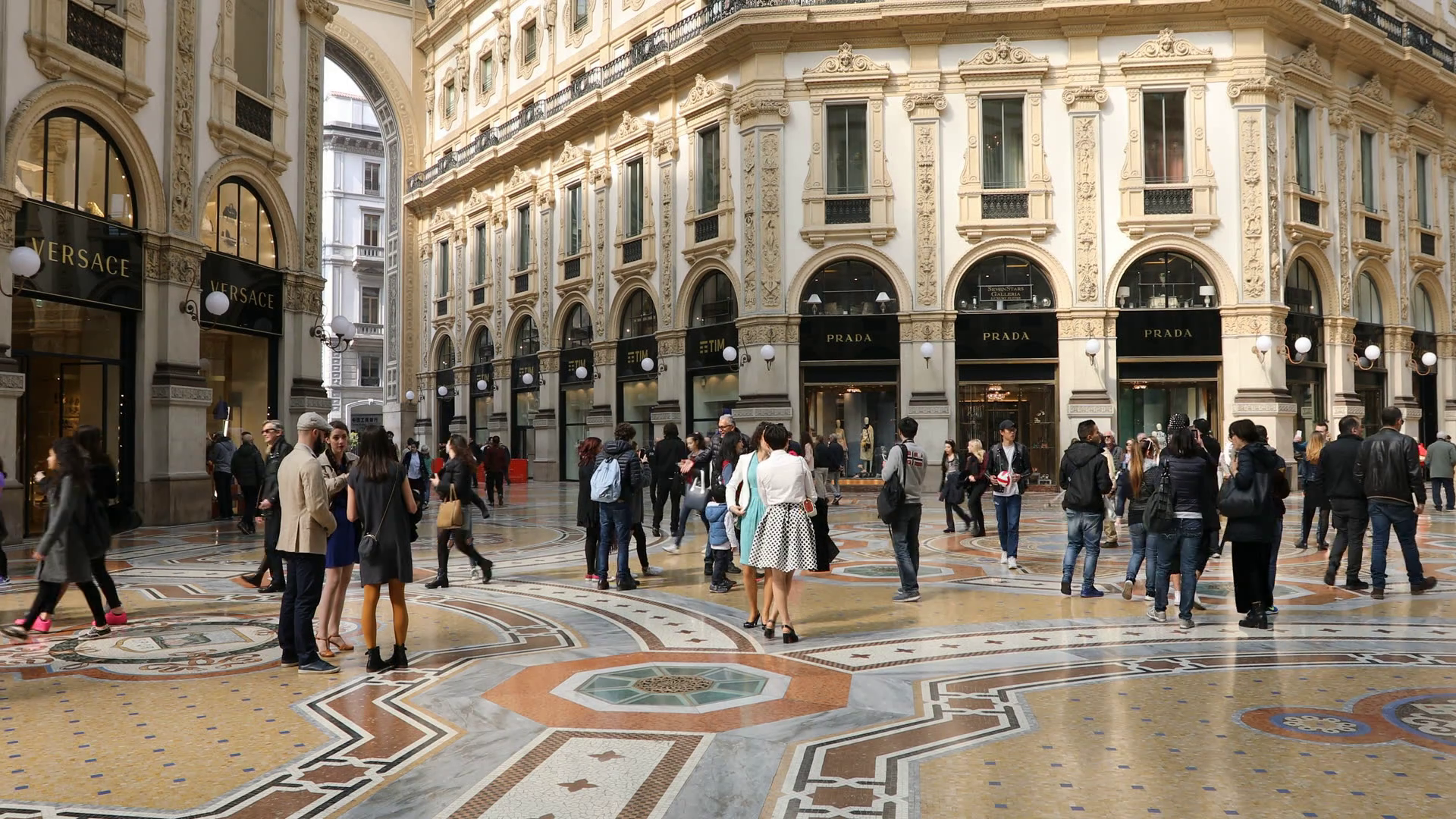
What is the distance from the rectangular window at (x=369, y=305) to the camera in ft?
177

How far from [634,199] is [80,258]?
17.3 m

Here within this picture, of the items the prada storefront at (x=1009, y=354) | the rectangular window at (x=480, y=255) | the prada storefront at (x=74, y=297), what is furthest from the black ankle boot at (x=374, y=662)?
the rectangular window at (x=480, y=255)

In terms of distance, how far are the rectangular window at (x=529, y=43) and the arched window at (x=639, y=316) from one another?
10.6m

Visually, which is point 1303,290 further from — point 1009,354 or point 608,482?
point 608,482

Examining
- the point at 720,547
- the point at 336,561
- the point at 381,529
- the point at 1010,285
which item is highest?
the point at 1010,285

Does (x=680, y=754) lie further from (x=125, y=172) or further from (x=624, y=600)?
(x=125, y=172)

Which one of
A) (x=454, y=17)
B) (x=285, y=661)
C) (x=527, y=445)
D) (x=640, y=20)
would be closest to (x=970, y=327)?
Result: (x=640, y=20)

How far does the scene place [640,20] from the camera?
29.9 meters

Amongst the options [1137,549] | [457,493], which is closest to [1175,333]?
[1137,549]

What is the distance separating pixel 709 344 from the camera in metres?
27.3

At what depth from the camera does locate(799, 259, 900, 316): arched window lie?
25391mm

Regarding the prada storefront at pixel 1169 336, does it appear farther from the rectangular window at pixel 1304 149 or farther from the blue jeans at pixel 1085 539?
the blue jeans at pixel 1085 539

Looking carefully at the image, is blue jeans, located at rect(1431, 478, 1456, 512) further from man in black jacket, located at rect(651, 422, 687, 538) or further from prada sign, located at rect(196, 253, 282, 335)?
prada sign, located at rect(196, 253, 282, 335)

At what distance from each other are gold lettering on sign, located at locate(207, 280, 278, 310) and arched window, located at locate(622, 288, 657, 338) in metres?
12.1
